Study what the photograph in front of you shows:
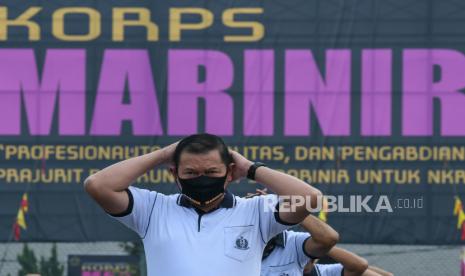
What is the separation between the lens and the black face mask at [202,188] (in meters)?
3.56

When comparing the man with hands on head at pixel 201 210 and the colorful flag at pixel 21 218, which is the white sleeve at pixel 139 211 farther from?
the colorful flag at pixel 21 218

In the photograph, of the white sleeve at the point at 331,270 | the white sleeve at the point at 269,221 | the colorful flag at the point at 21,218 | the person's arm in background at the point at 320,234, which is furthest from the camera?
the colorful flag at the point at 21,218

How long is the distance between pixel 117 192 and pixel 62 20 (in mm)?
5197

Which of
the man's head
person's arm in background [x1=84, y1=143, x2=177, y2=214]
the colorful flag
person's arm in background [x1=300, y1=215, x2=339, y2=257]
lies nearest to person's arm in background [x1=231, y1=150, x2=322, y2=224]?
the man's head

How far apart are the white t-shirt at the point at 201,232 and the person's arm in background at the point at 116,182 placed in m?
0.05

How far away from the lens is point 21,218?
848cm

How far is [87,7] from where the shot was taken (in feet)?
28.3

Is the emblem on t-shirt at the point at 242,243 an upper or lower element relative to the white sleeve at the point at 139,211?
lower

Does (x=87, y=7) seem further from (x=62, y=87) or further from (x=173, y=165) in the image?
(x=173, y=165)

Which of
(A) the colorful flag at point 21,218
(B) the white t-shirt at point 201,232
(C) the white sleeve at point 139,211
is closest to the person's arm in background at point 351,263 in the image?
(B) the white t-shirt at point 201,232

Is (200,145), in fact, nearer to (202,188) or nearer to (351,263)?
(202,188)

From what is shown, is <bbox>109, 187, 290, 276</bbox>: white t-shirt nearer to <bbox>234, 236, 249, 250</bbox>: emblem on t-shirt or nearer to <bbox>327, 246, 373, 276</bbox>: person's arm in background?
<bbox>234, 236, 249, 250</bbox>: emblem on t-shirt

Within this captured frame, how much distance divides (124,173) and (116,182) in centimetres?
4

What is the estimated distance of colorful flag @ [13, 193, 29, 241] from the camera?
27.8ft
